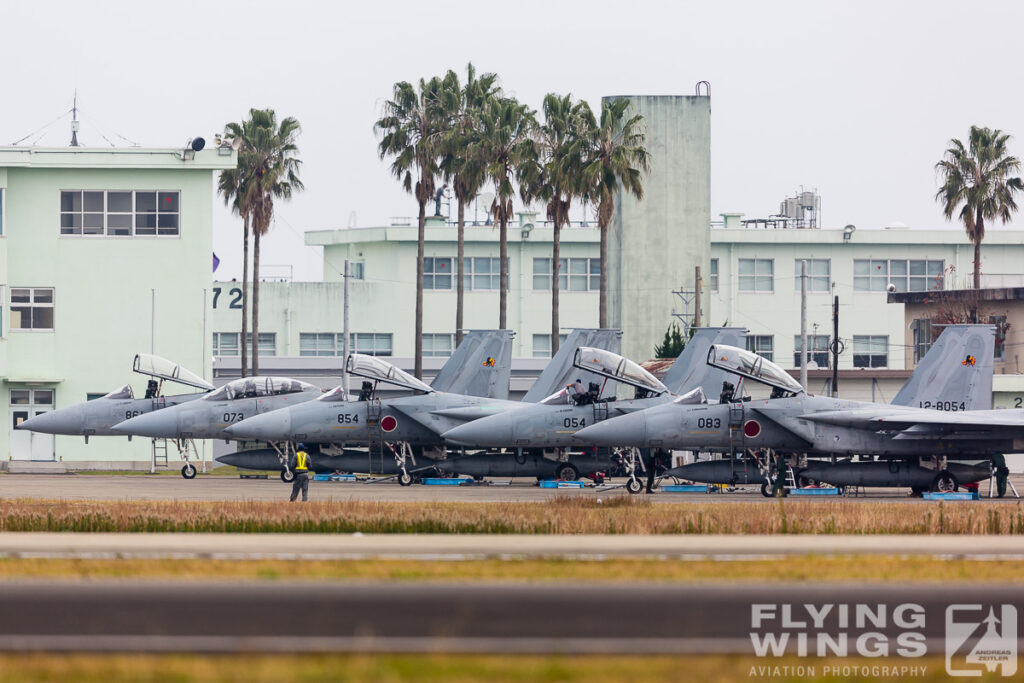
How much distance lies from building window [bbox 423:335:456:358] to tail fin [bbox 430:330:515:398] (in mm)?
35826

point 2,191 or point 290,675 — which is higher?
point 2,191

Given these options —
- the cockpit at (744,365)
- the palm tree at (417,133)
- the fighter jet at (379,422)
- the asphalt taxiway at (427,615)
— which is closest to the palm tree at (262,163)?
the palm tree at (417,133)

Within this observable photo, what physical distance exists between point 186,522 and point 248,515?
1289mm

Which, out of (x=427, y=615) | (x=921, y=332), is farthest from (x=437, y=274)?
(x=427, y=615)

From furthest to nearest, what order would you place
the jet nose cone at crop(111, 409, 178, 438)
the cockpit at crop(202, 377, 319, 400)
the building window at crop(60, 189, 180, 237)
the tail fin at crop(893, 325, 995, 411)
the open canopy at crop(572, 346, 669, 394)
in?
the building window at crop(60, 189, 180, 237) → the cockpit at crop(202, 377, 319, 400) → the jet nose cone at crop(111, 409, 178, 438) → the tail fin at crop(893, 325, 995, 411) → the open canopy at crop(572, 346, 669, 394)

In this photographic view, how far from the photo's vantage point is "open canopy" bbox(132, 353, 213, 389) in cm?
4412

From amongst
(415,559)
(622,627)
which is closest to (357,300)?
(415,559)

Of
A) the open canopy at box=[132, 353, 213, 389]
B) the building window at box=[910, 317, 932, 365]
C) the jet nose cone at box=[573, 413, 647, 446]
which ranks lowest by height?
the jet nose cone at box=[573, 413, 647, 446]

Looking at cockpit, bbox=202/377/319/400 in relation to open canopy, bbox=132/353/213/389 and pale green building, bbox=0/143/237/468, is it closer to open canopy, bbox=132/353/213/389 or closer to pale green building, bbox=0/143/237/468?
open canopy, bbox=132/353/213/389

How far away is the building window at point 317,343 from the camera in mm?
83062

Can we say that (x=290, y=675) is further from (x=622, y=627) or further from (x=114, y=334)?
(x=114, y=334)

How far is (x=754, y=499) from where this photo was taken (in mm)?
34031

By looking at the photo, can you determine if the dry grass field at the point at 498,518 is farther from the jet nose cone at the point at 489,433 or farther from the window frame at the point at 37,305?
the window frame at the point at 37,305

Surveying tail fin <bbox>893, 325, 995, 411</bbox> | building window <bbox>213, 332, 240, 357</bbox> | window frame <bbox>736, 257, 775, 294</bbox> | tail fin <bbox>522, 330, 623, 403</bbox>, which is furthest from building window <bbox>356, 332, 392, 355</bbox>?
tail fin <bbox>893, 325, 995, 411</bbox>
